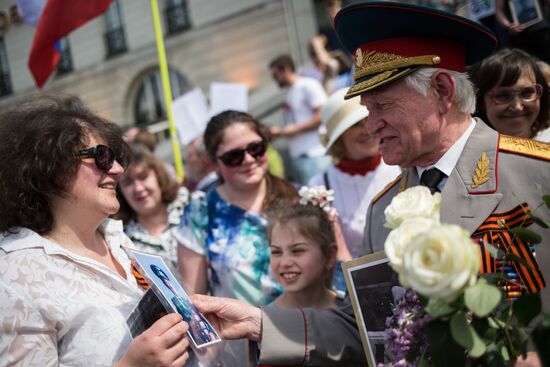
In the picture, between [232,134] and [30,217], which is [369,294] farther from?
[232,134]

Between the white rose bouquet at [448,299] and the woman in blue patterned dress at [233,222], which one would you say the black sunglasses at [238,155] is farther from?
the white rose bouquet at [448,299]

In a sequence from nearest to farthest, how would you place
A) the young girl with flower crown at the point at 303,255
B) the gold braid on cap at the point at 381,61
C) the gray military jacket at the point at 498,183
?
the gray military jacket at the point at 498,183
the gold braid on cap at the point at 381,61
the young girl with flower crown at the point at 303,255

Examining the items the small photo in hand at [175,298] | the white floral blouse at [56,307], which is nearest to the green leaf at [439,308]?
the small photo in hand at [175,298]

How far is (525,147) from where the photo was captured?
2.48 metres

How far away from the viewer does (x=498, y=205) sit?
2.38m

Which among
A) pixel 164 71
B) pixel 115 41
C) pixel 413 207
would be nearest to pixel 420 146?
pixel 413 207

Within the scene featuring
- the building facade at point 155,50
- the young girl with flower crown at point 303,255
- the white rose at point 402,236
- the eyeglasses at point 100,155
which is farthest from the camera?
the building facade at point 155,50

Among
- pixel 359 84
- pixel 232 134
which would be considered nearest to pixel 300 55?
pixel 232 134

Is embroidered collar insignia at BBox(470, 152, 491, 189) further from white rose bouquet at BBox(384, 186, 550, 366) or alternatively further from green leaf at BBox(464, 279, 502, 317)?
green leaf at BBox(464, 279, 502, 317)

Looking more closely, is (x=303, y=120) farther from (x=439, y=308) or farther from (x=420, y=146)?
(x=439, y=308)

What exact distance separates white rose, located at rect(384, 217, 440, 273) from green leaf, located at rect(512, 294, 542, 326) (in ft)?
1.12

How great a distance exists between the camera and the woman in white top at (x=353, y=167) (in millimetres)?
4309

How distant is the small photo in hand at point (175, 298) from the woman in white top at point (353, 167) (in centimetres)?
184

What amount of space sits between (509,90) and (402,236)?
199 cm
